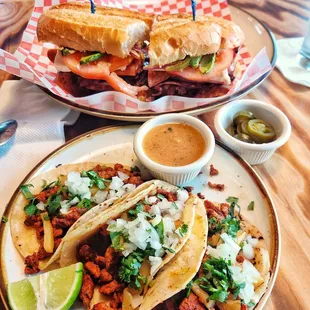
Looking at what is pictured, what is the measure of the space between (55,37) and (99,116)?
2.76 ft

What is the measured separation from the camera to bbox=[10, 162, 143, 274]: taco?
73.4 inches

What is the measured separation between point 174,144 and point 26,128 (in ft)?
3.48

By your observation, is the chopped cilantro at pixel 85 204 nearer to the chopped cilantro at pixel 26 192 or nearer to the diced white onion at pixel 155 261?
the chopped cilantro at pixel 26 192

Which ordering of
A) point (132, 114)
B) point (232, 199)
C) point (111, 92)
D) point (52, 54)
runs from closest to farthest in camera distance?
point (232, 199)
point (132, 114)
point (111, 92)
point (52, 54)

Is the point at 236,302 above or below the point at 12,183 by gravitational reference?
above

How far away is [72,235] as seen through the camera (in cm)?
173

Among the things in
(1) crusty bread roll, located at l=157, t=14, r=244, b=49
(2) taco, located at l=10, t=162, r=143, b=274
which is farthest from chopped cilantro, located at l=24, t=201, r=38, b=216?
(1) crusty bread roll, located at l=157, t=14, r=244, b=49

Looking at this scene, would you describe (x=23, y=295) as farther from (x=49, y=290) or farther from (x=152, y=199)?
(x=152, y=199)

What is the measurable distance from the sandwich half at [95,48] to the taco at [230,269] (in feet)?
4.61

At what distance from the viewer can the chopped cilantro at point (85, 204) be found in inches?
79.0

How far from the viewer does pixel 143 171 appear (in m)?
2.37

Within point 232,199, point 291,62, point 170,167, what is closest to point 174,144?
point 170,167

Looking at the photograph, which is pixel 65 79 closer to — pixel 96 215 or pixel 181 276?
pixel 96 215

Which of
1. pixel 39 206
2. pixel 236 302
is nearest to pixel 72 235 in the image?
pixel 39 206
